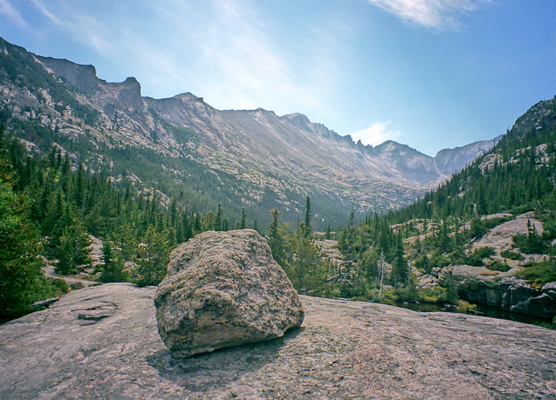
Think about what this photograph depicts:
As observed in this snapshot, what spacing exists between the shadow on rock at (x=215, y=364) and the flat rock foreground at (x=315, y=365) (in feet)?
0.08

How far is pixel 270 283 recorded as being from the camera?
27.5ft

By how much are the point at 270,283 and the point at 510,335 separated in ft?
24.6

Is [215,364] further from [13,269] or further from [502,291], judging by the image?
[502,291]

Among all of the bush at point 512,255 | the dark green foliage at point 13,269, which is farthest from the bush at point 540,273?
the dark green foliage at point 13,269

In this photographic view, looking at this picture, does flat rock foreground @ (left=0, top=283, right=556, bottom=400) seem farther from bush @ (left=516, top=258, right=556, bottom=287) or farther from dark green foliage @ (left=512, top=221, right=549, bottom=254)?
dark green foliage @ (left=512, top=221, right=549, bottom=254)

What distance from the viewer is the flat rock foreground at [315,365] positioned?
5.36m

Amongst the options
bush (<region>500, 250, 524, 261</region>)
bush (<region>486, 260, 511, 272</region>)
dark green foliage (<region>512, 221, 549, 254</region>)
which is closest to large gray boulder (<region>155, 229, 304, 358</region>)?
bush (<region>486, 260, 511, 272</region>)

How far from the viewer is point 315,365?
20.2ft

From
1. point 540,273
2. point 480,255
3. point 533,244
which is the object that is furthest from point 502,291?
point 533,244

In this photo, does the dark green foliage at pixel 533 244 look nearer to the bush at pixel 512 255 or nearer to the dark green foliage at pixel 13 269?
the bush at pixel 512 255

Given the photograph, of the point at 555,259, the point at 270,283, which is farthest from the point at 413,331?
the point at 555,259

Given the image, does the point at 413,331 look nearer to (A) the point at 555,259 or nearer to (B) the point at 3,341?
(B) the point at 3,341

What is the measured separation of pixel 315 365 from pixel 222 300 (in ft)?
8.62

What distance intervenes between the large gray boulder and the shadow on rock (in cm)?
21
